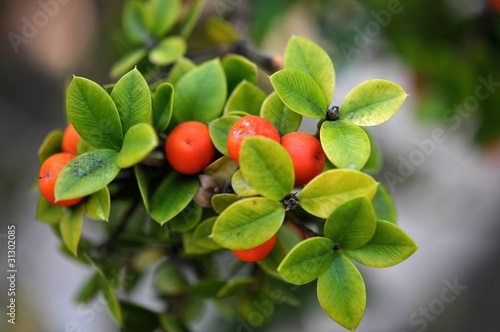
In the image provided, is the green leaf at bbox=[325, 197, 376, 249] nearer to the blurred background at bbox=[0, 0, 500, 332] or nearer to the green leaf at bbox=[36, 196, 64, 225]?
the green leaf at bbox=[36, 196, 64, 225]

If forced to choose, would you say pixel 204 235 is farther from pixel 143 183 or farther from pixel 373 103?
pixel 373 103

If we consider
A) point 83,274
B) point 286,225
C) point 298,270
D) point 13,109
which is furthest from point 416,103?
point 13,109

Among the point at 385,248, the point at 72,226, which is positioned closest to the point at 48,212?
the point at 72,226

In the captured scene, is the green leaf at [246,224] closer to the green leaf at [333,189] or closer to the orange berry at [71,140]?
the green leaf at [333,189]

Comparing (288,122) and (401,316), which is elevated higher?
(288,122)

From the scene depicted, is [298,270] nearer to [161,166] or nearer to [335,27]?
[161,166]

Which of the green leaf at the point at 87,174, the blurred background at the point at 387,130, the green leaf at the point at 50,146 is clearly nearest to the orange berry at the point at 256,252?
the green leaf at the point at 87,174

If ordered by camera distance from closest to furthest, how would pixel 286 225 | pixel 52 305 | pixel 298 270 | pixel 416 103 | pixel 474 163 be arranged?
1. pixel 298 270
2. pixel 286 225
3. pixel 416 103
4. pixel 52 305
5. pixel 474 163
